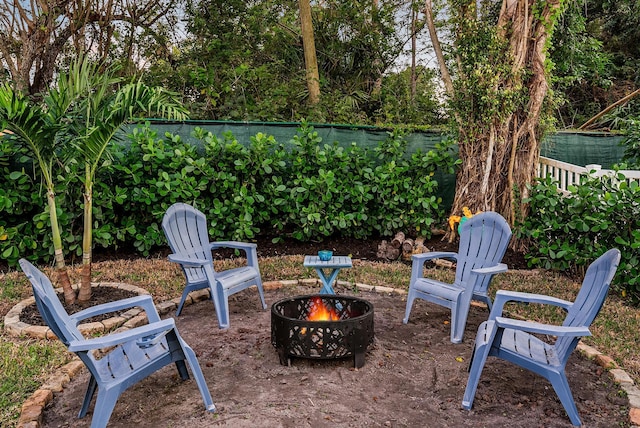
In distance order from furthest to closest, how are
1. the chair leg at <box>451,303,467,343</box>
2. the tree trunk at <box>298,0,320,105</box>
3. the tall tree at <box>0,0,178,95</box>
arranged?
the tree trunk at <box>298,0,320,105</box> → the tall tree at <box>0,0,178,95</box> → the chair leg at <box>451,303,467,343</box>

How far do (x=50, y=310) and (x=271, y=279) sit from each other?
9.45 feet

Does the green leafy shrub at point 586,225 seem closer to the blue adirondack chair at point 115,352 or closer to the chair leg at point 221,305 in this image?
the chair leg at point 221,305

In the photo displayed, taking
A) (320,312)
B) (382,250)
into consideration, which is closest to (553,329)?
(320,312)

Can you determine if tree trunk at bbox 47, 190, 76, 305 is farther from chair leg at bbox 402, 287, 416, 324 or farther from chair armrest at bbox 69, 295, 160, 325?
chair leg at bbox 402, 287, 416, 324

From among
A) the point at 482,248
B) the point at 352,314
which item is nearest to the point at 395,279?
the point at 482,248

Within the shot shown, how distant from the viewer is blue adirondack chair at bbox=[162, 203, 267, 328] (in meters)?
3.76

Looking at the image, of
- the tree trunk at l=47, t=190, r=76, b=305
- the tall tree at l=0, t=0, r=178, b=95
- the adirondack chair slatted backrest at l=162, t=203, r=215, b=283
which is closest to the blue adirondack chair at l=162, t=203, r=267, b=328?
the adirondack chair slatted backrest at l=162, t=203, r=215, b=283

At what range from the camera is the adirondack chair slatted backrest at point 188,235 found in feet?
13.2

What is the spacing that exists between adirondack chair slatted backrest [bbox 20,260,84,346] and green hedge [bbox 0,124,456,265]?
2893mm

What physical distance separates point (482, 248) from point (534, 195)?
183cm

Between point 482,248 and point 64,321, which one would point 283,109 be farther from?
point 64,321

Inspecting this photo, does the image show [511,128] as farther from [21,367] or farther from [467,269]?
[21,367]

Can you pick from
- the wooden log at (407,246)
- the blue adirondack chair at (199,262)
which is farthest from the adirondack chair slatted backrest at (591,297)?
the wooden log at (407,246)

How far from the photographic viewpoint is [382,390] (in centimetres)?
281
